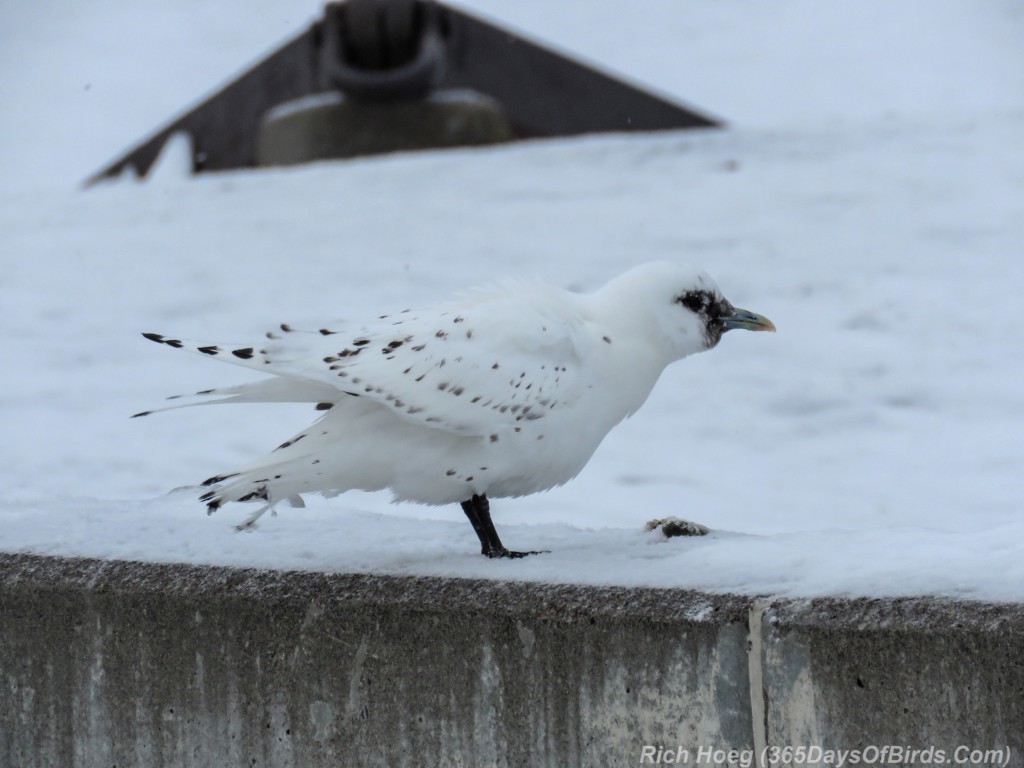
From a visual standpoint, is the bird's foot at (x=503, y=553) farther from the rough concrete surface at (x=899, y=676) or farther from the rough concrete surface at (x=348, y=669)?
the rough concrete surface at (x=899, y=676)

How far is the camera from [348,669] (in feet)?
9.25

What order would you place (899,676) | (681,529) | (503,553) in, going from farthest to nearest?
(681,529) < (503,553) < (899,676)

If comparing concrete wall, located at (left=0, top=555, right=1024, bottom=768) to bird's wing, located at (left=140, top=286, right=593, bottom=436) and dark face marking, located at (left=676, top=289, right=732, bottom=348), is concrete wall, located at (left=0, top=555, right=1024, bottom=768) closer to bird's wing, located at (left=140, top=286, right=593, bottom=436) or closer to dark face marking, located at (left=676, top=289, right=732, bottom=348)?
bird's wing, located at (left=140, top=286, right=593, bottom=436)

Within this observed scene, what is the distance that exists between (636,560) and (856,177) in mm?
4812

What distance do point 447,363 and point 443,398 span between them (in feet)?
0.28

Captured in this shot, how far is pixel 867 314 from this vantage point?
579cm

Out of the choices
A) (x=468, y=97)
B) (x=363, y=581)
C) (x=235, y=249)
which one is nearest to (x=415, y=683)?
(x=363, y=581)

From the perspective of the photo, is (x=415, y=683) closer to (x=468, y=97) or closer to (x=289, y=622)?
(x=289, y=622)

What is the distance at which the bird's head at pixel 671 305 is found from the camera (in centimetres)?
328

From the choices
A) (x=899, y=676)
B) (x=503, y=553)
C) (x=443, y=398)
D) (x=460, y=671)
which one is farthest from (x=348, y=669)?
(x=899, y=676)

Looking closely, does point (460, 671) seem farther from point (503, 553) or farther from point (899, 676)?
point (899, 676)

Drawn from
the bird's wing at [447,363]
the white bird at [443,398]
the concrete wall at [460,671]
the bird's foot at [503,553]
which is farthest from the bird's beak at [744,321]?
the concrete wall at [460,671]

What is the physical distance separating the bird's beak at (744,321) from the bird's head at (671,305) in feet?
0.09

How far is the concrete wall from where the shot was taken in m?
2.37
